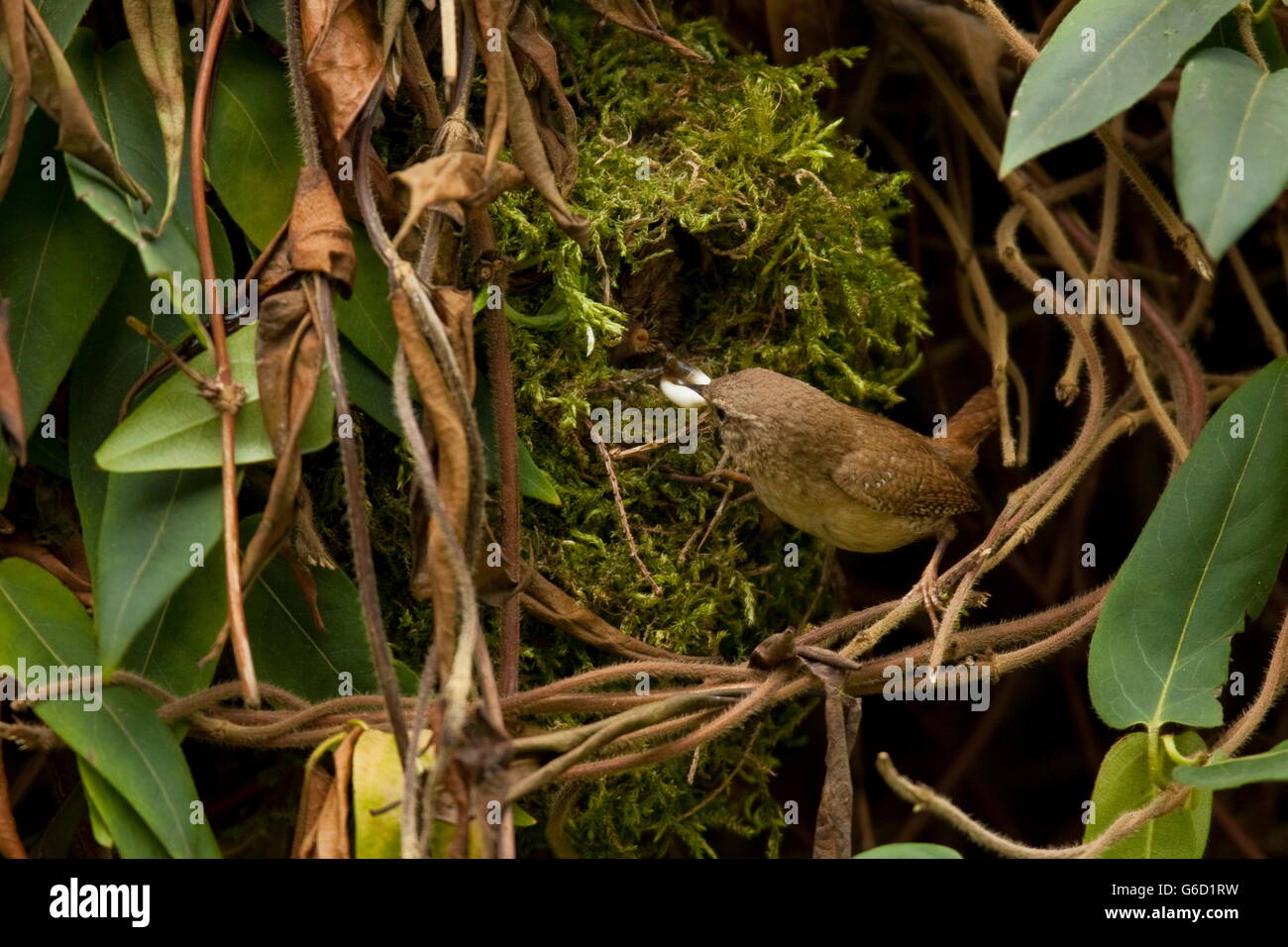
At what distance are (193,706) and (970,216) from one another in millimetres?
1716

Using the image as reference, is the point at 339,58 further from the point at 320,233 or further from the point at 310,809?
the point at 310,809

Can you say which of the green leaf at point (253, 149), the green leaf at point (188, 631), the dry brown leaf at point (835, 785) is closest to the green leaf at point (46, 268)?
the green leaf at point (253, 149)

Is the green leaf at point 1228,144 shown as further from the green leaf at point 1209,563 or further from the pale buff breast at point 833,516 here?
the pale buff breast at point 833,516

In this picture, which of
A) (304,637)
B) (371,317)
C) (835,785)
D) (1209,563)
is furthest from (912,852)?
(371,317)

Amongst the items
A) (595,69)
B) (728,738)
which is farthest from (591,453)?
(595,69)

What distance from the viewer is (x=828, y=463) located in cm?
203

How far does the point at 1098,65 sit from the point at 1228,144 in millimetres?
182

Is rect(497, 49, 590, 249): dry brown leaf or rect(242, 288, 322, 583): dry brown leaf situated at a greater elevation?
rect(497, 49, 590, 249): dry brown leaf

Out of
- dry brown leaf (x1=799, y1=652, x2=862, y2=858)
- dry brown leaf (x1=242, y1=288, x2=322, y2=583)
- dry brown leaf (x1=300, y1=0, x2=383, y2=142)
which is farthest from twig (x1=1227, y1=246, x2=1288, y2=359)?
dry brown leaf (x1=242, y1=288, x2=322, y2=583)

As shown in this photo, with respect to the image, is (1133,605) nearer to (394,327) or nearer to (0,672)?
(394,327)

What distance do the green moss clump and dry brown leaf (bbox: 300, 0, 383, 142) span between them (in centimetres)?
36

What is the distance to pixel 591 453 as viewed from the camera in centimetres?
191

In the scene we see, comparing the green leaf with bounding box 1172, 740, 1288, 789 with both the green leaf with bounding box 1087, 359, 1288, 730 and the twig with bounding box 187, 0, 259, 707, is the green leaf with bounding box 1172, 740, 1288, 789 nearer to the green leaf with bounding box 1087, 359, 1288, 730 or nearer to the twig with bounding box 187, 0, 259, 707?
the green leaf with bounding box 1087, 359, 1288, 730

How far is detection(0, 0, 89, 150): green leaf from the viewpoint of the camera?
1481 millimetres
